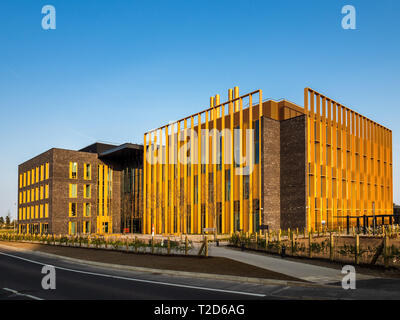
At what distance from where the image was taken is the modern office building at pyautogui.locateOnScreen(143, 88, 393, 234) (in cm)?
4606

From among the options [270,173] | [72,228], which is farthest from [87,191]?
[270,173]

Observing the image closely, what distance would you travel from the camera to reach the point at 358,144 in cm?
5622

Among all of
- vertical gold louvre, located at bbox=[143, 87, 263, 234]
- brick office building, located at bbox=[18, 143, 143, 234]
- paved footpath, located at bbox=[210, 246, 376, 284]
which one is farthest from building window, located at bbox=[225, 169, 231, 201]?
paved footpath, located at bbox=[210, 246, 376, 284]

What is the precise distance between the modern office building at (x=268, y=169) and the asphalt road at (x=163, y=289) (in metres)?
28.6

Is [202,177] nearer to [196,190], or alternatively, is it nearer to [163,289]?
[196,190]

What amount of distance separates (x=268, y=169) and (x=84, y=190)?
35.6 metres

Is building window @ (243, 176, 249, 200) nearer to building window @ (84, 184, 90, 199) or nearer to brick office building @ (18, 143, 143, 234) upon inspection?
brick office building @ (18, 143, 143, 234)

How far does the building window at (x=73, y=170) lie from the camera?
217ft

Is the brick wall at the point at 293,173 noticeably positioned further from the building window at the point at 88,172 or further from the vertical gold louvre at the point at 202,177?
the building window at the point at 88,172

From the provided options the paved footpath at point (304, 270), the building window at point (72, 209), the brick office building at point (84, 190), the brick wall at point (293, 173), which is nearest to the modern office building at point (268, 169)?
the brick wall at point (293, 173)

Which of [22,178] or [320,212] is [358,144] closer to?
[320,212]

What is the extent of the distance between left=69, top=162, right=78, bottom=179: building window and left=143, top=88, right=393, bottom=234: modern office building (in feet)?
52.1

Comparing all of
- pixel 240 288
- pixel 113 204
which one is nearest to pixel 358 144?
pixel 113 204
